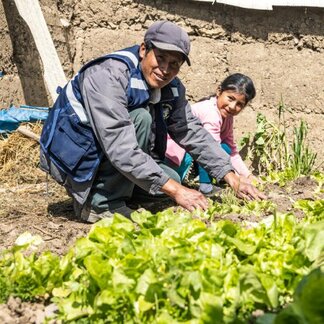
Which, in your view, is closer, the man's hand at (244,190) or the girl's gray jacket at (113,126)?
the girl's gray jacket at (113,126)

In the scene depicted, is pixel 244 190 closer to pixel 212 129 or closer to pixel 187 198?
pixel 187 198

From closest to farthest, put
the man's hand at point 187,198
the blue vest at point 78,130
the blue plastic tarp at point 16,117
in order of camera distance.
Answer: the man's hand at point 187,198 < the blue vest at point 78,130 < the blue plastic tarp at point 16,117

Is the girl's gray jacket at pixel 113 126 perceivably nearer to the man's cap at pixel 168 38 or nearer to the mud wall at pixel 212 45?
the man's cap at pixel 168 38

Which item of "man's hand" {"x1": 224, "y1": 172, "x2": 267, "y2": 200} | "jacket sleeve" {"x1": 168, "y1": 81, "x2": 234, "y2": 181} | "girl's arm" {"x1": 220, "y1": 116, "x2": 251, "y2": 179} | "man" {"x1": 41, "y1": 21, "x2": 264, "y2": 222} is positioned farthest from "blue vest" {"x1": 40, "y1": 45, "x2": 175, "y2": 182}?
"girl's arm" {"x1": 220, "y1": 116, "x2": 251, "y2": 179}

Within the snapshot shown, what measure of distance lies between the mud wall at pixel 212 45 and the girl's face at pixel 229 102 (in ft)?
2.67

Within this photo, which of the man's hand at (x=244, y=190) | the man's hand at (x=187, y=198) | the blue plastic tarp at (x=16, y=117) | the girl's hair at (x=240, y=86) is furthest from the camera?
the blue plastic tarp at (x=16, y=117)

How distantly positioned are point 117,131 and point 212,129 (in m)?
1.41

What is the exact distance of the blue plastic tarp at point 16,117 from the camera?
4.83m

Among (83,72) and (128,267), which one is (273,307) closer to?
(128,267)

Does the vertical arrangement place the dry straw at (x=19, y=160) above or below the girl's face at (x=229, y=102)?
below

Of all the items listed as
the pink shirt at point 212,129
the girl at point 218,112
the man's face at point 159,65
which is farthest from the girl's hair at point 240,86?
the man's face at point 159,65

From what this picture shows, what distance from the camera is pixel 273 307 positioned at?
211cm

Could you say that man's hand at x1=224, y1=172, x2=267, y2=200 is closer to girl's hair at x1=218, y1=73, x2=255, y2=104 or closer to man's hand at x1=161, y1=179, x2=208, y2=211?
man's hand at x1=161, y1=179, x2=208, y2=211

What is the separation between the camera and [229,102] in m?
4.69
